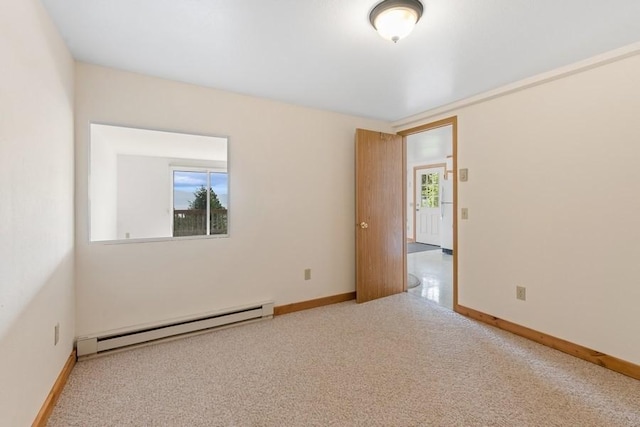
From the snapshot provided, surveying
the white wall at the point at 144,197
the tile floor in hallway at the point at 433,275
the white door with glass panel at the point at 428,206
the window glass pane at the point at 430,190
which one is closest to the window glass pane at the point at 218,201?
the white wall at the point at 144,197

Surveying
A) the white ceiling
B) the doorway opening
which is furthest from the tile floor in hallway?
the white ceiling

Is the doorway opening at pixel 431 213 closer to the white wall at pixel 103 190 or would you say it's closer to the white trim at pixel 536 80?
the white trim at pixel 536 80

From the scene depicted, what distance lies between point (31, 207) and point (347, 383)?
6.51ft

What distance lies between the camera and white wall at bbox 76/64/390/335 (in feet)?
7.31

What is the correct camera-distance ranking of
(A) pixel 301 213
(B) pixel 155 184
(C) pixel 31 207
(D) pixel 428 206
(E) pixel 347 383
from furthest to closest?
(D) pixel 428 206 → (A) pixel 301 213 → (B) pixel 155 184 → (E) pixel 347 383 → (C) pixel 31 207

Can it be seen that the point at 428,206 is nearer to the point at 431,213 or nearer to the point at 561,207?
the point at 431,213

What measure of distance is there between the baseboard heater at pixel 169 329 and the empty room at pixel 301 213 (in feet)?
0.05

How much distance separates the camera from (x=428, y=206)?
7695mm

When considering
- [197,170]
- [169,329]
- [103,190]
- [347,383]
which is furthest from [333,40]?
[169,329]

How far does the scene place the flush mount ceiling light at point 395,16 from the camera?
1.49m

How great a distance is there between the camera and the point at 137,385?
1.83m

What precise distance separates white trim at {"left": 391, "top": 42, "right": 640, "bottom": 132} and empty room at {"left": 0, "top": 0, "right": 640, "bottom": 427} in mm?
16

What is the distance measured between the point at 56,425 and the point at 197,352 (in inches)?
33.4

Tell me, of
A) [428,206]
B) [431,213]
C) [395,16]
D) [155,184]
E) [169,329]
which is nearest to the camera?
[395,16]
